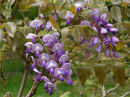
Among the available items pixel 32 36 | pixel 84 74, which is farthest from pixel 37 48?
pixel 84 74

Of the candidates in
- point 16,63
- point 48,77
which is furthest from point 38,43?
point 16,63

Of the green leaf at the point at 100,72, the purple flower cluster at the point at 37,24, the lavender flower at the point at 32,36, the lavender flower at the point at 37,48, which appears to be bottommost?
the green leaf at the point at 100,72

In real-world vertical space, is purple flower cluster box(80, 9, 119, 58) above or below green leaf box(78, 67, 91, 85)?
above

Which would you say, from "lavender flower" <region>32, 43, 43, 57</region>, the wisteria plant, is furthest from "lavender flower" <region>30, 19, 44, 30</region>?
"lavender flower" <region>32, 43, 43, 57</region>

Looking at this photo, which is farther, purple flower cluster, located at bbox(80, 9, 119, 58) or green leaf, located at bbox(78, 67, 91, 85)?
purple flower cluster, located at bbox(80, 9, 119, 58)

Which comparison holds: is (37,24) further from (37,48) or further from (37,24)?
(37,48)

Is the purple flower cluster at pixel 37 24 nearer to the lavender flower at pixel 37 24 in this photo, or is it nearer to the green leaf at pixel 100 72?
the lavender flower at pixel 37 24

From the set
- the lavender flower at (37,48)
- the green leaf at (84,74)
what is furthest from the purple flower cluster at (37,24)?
the green leaf at (84,74)

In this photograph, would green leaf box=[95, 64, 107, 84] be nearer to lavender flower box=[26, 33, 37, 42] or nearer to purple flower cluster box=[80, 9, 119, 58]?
purple flower cluster box=[80, 9, 119, 58]

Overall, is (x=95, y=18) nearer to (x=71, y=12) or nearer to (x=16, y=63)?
(x=71, y=12)
